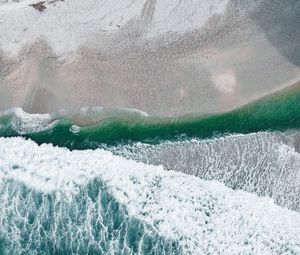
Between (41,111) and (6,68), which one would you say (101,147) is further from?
(6,68)

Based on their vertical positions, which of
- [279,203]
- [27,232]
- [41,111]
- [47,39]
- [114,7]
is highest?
[114,7]

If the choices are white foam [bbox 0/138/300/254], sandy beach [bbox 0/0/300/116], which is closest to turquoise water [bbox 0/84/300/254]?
white foam [bbox 0/138/300/254]

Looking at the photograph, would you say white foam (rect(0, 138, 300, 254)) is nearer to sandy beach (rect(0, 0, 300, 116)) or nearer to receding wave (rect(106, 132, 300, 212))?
receding wave (rect(106, 132, 300, 212))

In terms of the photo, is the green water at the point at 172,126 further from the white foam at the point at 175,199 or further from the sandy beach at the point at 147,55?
the white foam at the point at 175,199

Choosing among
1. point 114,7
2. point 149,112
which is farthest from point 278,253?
point 114,7

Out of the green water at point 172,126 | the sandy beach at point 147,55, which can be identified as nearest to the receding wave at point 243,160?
the green water at point 172,126
